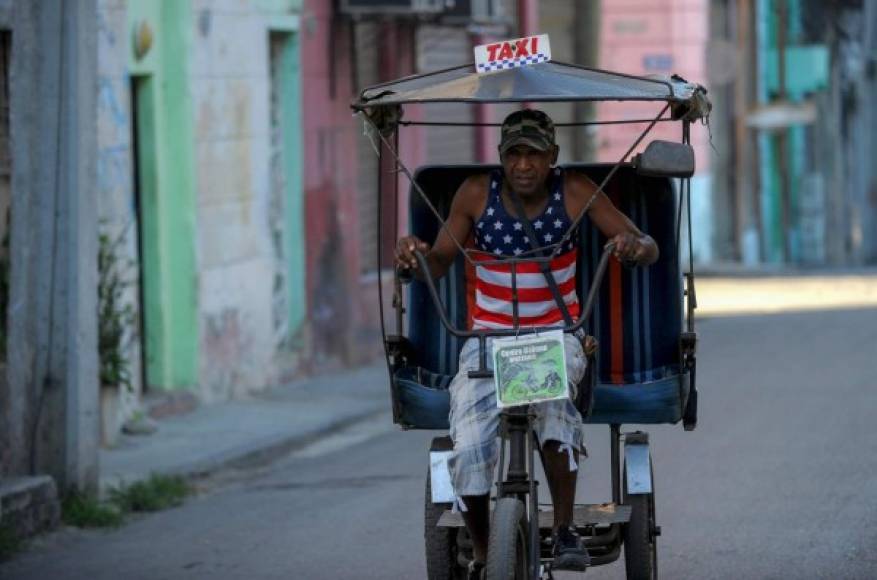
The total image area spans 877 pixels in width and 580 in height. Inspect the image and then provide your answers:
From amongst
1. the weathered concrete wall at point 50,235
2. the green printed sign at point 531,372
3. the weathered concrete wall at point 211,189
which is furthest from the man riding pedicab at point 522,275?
the weathered concrete wall at point 211,189

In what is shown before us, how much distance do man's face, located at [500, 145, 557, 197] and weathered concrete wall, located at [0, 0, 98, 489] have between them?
3.67m

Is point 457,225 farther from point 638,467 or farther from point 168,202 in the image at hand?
point 168,202

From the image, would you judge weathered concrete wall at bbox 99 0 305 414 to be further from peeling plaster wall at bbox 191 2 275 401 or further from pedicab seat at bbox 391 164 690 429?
pedicab seat at bbox 391 164 690 429

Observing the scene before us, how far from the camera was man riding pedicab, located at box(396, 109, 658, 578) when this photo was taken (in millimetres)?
6648

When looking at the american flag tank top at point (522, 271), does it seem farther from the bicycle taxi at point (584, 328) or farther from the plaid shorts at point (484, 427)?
the plaid shorts at point (484, 427)

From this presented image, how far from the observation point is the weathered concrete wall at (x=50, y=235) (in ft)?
32.4

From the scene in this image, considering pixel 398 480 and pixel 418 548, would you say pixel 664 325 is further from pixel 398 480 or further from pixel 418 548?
pixel 398 480

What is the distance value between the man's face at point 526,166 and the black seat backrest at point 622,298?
642mm

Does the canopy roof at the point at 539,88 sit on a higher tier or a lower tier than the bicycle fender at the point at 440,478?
higher

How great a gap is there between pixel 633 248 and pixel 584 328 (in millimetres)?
687

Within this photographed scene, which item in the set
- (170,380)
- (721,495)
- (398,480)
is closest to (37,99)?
(398,480)

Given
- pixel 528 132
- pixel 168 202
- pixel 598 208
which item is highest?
pixel 528 132

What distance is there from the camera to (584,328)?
24.0 ft

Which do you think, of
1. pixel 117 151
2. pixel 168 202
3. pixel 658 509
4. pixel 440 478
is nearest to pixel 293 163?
pixel 168 202
